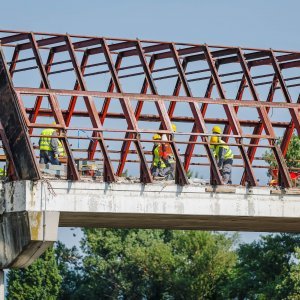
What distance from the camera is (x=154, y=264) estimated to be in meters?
123

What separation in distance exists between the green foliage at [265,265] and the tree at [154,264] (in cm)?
1652

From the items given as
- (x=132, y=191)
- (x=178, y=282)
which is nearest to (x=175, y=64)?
(x=132, y=191)

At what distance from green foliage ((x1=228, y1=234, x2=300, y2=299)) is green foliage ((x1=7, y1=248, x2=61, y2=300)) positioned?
72.5 feet

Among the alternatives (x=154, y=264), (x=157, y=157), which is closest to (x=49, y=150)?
(x=157, y=157)

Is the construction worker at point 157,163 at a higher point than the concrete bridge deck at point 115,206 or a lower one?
higher

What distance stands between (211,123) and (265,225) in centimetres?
830

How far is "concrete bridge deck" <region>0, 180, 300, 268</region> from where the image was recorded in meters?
46.4

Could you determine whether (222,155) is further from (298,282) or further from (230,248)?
(230,248)

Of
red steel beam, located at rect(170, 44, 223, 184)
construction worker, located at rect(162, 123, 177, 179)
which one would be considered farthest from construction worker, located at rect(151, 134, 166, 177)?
red steel beam, located at rect(170, 44, 223, 184)

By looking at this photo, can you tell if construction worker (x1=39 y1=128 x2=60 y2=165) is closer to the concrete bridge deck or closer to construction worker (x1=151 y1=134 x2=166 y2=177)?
the concrete bridge deck

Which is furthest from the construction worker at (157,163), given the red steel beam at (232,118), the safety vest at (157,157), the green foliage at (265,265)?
the green foliage at (265,265)

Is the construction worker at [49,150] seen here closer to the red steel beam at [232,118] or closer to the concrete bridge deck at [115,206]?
the concrete bridge deck at [115,206]

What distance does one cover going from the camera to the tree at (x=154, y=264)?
4700 inches

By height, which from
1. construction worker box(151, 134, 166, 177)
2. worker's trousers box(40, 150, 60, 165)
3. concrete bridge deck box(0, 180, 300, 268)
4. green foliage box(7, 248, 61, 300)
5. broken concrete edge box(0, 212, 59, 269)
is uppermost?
green foliage box(7, 248, 61, 300)
